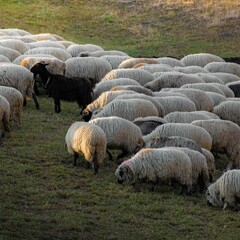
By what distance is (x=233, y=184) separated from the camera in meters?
10.6

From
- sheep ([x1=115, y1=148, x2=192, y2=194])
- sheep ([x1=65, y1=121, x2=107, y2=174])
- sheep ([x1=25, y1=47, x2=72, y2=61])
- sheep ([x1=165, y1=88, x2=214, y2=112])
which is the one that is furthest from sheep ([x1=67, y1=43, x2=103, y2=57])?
sheep ([x1=115, y1=148, x2=192, y2=194])

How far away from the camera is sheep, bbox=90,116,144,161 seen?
1256 centimetres

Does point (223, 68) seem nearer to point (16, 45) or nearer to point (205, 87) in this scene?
point (205, 87)

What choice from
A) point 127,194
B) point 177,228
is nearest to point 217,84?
point 127,194

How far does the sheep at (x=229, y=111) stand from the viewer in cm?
1536

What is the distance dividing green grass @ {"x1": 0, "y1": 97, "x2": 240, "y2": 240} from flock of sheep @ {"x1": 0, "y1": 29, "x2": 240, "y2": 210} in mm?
305

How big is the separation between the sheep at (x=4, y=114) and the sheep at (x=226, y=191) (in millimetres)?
4403

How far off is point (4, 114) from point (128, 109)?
228cm

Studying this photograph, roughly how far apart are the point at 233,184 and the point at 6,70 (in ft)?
24.4

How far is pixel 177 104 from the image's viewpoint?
15.3 m

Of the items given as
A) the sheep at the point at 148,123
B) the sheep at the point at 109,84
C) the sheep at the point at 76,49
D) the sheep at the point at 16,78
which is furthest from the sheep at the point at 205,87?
the sheep at the point at 76,49

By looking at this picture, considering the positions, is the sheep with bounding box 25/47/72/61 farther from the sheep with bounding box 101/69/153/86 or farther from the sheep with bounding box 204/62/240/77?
the sheep with bounding box 204/62/240/77

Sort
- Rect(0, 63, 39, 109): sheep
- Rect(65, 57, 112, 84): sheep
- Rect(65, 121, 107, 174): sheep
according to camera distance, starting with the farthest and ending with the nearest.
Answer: Rect(65, 57, 112, 84): sheep → Rect(0, 63, 39, 109): sheep → Rect(65, 121, 107, 174): sheep

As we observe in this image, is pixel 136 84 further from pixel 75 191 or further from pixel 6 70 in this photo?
pixel 75 191
